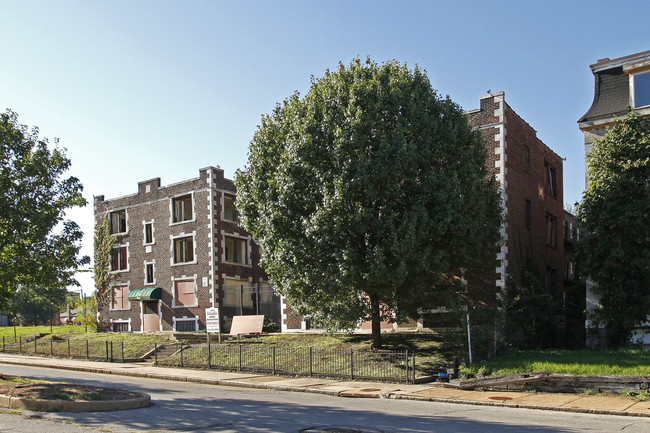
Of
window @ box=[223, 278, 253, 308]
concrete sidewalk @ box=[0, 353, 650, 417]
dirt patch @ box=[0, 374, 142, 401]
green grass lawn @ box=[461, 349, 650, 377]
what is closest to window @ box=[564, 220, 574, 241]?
green grass lawn @ box=[461, 349, 650, 377]

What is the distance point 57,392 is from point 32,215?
5984 millimetres

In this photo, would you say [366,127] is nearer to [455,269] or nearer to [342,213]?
[342,213]

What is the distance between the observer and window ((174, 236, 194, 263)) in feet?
131

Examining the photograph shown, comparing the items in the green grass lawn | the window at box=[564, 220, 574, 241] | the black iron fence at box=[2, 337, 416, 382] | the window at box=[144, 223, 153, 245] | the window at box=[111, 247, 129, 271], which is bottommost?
the black iron fence at box=[2, 337, 416, 382]

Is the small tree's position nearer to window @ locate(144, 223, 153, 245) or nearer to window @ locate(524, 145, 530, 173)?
window @ locate(144, 223, 153, 245)

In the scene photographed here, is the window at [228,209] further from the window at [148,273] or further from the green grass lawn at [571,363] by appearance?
the green grass lawn at [571,363]

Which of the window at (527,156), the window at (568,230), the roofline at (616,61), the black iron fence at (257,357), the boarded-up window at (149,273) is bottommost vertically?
the black iron fence at (257,357)

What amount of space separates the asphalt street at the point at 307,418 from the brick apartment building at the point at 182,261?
21007 mm

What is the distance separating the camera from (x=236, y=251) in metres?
40.4

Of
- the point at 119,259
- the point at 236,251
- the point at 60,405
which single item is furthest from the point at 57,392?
the point at 119,259

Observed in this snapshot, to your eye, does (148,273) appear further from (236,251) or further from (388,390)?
(388,390)

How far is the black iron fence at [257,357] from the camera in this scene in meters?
20.8

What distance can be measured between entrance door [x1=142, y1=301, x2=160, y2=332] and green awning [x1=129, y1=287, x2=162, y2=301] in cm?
80

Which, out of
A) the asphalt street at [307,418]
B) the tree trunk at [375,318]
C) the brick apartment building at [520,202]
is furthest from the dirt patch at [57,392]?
the brick apartment building at [520,202]
